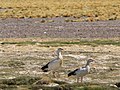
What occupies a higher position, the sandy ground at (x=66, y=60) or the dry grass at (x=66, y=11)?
the sandy ground at (x=66, y=60)

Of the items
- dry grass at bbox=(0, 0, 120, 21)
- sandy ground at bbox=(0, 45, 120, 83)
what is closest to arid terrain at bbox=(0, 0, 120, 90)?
sandy ground at bbox=(0, 45, 120, 83)

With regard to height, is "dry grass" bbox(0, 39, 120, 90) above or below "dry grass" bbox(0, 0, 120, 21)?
above

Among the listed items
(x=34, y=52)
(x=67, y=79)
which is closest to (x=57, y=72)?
(x=67, y=79)

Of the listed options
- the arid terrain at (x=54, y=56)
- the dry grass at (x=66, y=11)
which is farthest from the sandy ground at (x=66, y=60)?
the dry grass at (x=66, y=11)

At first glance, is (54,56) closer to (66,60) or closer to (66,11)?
(66,60)

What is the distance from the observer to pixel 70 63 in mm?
20578

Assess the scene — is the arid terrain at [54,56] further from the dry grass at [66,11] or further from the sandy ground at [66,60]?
the dry grass at [66,11]

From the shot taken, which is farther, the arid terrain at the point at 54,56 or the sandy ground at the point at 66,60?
the sandy ground at the point at 66,60

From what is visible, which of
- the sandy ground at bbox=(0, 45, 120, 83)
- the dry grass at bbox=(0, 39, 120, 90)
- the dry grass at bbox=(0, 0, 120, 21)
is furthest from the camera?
the dry grass at bbox=(0, 0, 120, 21)

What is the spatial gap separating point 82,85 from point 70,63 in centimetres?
643

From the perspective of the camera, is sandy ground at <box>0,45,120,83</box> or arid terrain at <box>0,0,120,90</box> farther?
sandy ground at <box>0,45,120,83</box>

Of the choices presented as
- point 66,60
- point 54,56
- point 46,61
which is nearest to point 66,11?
point 54,56

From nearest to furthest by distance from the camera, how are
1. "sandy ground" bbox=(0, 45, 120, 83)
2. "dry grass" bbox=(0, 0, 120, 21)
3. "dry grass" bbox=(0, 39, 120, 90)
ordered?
"dry grass" bbox=(0, 39, 120, 90)
"sandy ground" bbox=(0, 45, 120, 83)
"dry grass" bbox=(0, 0, 120, 21)

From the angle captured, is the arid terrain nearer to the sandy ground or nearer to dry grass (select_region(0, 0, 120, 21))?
the sandy ground
